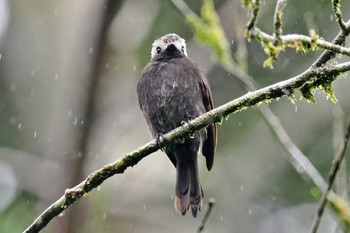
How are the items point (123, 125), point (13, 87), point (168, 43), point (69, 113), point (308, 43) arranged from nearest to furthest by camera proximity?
point (308, 43) → point (168, 43) → point (69, 113) → point (123, 125) → point (13, 87)

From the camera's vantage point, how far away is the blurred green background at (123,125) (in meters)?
7.14

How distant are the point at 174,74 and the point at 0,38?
686 cm

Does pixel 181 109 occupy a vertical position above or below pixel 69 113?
below

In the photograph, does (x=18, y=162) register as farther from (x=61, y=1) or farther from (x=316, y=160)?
(x=316, y=160)

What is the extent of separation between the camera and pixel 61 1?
33.4 feet

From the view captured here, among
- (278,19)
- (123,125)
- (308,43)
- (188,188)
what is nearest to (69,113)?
(123,125)

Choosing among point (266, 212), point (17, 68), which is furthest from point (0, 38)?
point (266, 212)

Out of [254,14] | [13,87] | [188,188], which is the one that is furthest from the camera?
[13,87]

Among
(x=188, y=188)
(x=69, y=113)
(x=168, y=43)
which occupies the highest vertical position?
(x=69, y=113)

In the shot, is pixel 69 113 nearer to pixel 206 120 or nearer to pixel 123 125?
pixel 123 125

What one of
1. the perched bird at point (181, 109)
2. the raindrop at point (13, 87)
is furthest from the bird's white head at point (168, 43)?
the raindrop at point (13, 87)

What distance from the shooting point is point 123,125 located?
8.02 m

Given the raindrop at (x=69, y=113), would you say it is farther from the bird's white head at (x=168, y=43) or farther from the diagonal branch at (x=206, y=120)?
the diagonal branch at (x=206, y=120)

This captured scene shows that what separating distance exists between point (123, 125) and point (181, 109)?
9.48 feet
